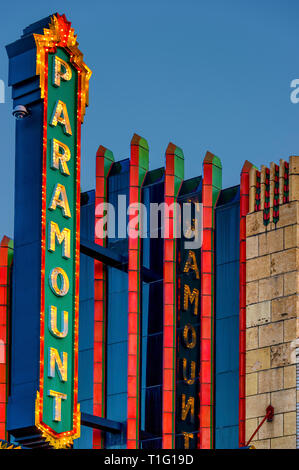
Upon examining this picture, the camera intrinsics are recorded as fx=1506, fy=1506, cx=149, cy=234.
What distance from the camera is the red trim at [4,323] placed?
178 feet

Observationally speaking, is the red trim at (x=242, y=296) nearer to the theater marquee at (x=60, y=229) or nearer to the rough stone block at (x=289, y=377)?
the rough stone block at (x=289, y=377)

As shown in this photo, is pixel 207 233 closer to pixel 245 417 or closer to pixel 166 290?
pixel 166 290

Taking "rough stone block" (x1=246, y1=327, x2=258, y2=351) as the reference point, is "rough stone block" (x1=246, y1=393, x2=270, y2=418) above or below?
below

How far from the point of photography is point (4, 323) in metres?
55.1

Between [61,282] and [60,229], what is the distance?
178cm

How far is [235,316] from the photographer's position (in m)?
51.0

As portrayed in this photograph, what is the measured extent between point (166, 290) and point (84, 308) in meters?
3.79

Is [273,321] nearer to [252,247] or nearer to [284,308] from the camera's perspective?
[284,308]

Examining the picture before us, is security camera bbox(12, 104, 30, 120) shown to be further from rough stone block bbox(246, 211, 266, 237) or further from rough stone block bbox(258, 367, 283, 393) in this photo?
rough stone block bbox(258, 367, 283, 393)

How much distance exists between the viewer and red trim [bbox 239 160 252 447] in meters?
49.6

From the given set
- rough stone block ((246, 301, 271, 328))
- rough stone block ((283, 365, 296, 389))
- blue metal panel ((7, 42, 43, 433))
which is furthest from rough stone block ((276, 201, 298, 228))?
blue metal panel ((7, 42, 43, 433))

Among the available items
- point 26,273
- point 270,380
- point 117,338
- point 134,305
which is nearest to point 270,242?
point 270,380

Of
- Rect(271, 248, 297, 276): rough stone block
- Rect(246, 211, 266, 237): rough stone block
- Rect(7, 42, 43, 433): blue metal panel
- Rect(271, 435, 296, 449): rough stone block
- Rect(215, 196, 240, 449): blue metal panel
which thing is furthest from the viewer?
Rect(246, 211, 266, 237): rough stone block
